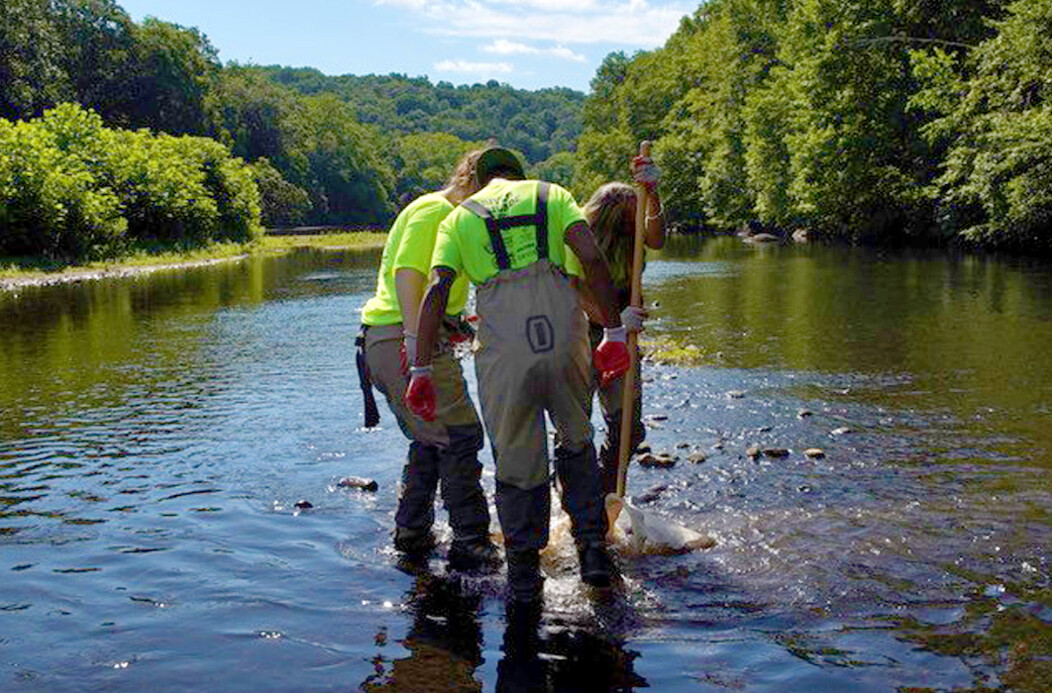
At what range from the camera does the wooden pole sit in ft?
24.5

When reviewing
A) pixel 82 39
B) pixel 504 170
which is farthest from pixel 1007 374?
pixel 82 39

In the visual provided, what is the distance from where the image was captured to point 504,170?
7.01 meters

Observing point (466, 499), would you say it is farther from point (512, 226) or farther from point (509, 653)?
point (512, 226)

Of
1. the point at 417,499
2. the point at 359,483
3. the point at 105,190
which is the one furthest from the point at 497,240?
the point at 105,190

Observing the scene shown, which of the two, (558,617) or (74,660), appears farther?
(558,617)

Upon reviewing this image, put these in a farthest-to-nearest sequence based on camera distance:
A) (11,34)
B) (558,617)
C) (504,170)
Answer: (11,34), (504,170), (558,617)

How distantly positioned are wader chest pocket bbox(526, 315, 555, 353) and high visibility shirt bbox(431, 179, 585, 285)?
0.35 m

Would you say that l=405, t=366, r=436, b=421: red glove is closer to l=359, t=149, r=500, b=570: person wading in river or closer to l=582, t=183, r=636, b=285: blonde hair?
l=359, t=149, r=500, b=570: person wading in river

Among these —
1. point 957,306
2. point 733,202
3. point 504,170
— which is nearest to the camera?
point 504,170

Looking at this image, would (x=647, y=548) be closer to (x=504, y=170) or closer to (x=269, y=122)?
(x=504, y=170)

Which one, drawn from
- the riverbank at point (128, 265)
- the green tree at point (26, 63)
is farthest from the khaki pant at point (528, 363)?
the green tree at point (26, 63)

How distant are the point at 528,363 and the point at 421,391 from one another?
760mm

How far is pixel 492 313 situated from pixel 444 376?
111 centimetres

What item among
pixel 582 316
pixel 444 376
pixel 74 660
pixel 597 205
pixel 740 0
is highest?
pixel 740 0
